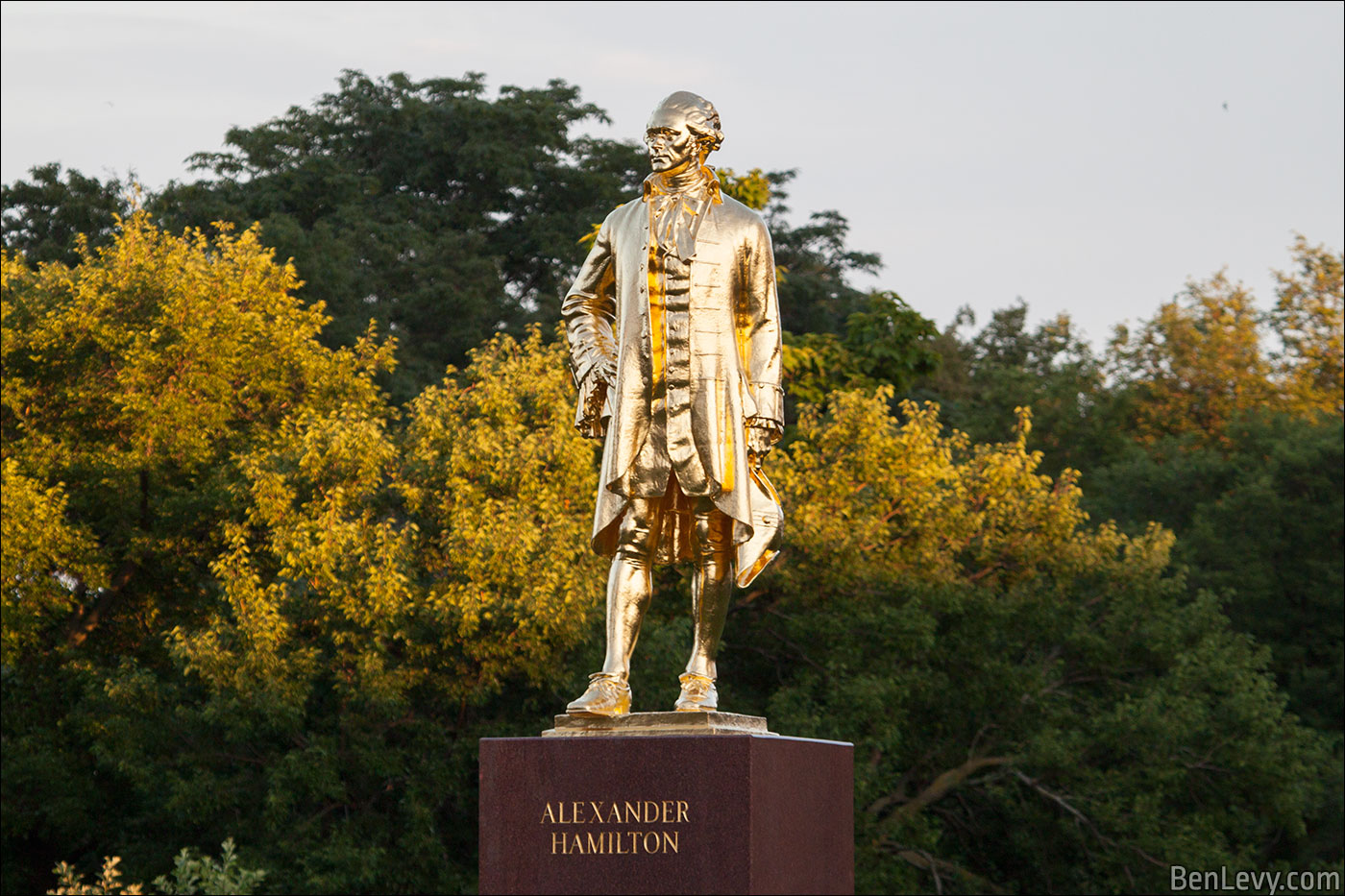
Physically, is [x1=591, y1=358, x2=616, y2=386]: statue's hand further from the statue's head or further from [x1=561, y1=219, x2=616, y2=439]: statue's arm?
the statue's head

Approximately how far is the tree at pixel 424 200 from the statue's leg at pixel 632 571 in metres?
19.8

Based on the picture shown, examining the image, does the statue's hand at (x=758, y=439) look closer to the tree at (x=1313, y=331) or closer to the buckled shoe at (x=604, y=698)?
the buckled shoe at (x=604, y=698)

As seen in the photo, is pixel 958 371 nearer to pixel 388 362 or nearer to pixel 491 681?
pixel 388 362

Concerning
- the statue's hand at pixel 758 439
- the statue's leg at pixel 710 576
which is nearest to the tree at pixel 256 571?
the statue's leg at pixel 710 576

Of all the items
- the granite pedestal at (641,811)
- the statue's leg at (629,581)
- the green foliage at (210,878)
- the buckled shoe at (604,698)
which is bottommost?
the green foliage at (210,878)

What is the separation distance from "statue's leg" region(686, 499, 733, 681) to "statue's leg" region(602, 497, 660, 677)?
0.60 feet

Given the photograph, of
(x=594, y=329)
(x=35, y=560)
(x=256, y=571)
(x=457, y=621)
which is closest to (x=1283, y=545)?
(x=457, y=621)

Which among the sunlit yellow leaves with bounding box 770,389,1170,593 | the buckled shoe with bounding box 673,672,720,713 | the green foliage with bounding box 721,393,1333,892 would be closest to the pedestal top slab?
the buckled shoe with bounding box 673,672,720,713

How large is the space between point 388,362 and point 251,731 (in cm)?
676

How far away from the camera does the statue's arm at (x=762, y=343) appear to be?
6.92 metres

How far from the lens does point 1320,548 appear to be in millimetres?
28062

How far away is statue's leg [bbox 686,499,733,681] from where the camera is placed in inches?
272

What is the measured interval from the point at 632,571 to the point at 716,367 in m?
0.84

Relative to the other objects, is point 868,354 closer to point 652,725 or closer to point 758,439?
point 758,439
